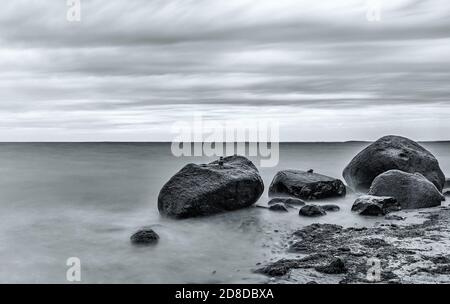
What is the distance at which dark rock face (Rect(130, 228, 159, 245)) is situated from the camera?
955cm

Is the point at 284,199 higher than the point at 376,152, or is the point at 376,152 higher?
the point at 376,152

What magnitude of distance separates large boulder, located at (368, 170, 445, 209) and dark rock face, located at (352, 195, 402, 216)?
0.48 m

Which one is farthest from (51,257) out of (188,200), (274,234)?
(274,234)

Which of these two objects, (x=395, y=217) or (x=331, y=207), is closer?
(x=395, y=217)

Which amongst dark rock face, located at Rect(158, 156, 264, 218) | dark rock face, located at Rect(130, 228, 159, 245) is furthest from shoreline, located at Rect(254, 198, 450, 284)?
dark rock face, located at Rect(130, 228, 159, 245)

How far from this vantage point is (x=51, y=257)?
9.08 m

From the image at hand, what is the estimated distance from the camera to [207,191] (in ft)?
38.7

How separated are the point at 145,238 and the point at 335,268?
4080mm

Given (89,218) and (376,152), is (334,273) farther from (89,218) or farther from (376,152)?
(376,152)

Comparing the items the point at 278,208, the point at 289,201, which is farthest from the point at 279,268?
the point at 289,201

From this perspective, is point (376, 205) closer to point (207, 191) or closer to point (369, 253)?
point (369, 253)

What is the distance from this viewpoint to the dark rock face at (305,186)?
14.3 metres

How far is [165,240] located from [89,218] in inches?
156

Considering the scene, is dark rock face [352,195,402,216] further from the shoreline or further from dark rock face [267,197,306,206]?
dark rock face [267,197,306,206]
